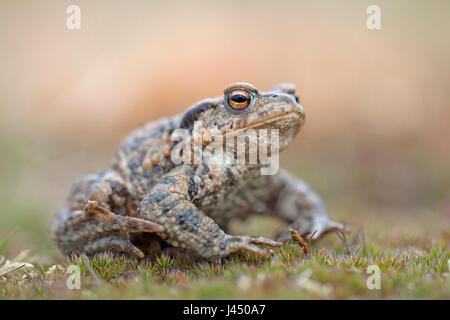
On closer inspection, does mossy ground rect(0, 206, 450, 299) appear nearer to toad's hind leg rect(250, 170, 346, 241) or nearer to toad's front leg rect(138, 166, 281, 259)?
toad's front leg rect(138, 166, 281, 259)

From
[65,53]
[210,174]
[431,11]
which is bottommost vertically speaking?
[210,174]

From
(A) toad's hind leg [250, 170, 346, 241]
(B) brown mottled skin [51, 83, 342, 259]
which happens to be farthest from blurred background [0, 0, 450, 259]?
(B) brown mottled skin [51, 83, 342, 259]

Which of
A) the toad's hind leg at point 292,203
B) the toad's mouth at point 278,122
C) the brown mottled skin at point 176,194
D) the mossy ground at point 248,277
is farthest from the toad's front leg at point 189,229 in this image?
the toad's hind leg at point 292,203

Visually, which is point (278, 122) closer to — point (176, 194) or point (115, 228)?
point (176, 194)

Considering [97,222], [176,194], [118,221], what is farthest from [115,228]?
[176,194]

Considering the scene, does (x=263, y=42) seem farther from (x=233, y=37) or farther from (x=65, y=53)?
(x=65, y=53)

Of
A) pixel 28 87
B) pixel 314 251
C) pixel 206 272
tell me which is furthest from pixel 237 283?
pixel 28 87
